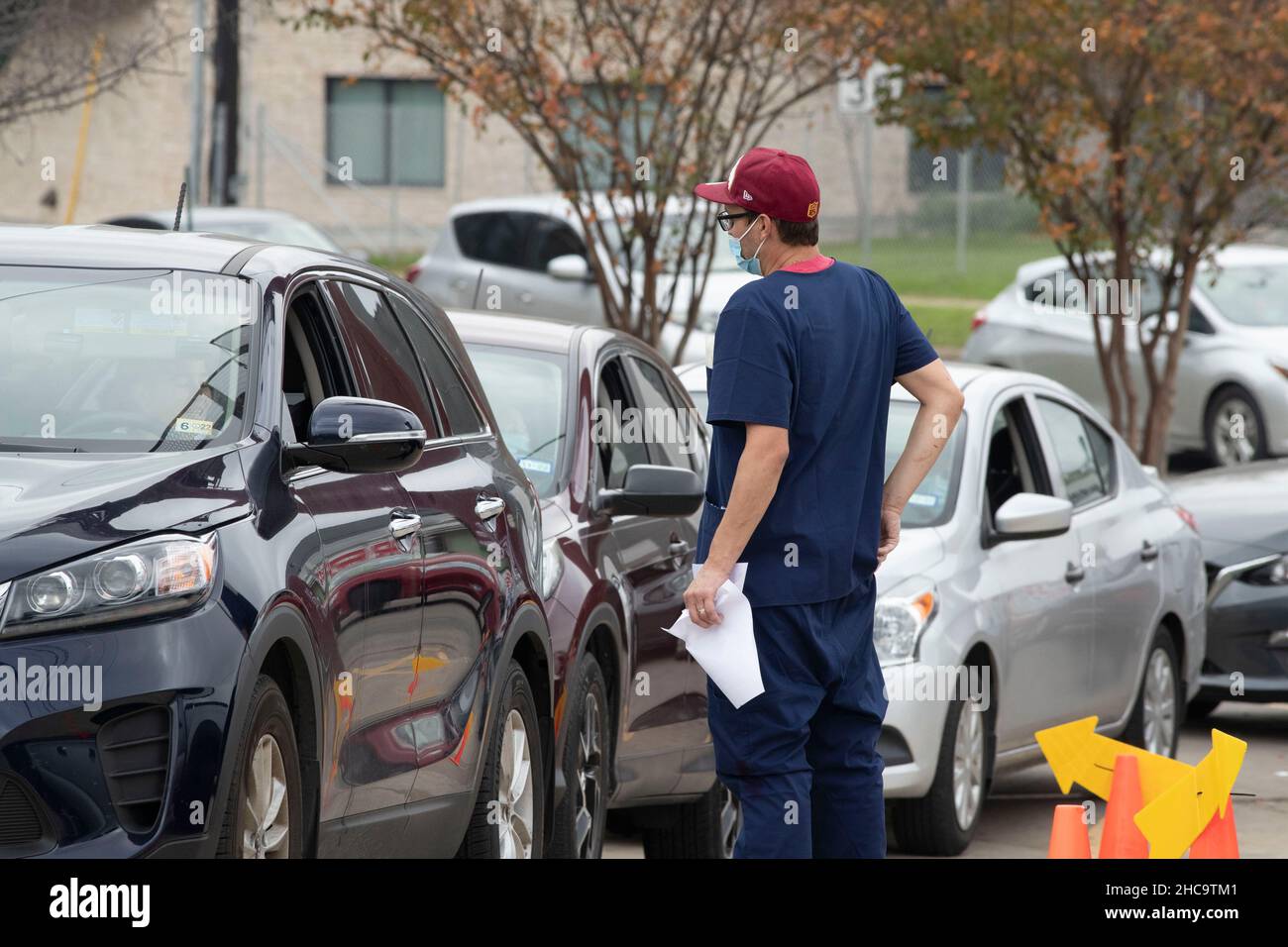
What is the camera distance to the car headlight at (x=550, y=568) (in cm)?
657

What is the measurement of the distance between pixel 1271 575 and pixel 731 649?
19.9ft

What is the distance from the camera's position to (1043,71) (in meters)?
14.0

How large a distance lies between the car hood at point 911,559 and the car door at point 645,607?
75 cm

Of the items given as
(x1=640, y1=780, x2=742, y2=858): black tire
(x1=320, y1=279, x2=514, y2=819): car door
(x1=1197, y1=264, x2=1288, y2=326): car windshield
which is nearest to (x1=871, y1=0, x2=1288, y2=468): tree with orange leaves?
(x1=1197, y1=264, x2=1288, y2=326): car windshield

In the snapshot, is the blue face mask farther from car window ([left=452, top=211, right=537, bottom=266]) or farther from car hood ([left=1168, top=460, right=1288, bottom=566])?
car window ([left=452, top=211, right=537, bottom=266])

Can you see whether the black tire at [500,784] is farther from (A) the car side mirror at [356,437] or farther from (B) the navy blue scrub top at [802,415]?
(A) the car side mirror at [356,437]

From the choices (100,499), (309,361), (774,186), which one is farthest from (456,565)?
(100,499)

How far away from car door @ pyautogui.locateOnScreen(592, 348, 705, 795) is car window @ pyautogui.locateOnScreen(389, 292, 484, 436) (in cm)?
97

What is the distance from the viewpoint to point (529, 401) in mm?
7637

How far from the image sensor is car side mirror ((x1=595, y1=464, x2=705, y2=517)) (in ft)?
23.4

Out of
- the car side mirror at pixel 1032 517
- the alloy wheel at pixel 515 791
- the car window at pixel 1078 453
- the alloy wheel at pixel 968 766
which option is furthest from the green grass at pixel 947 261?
the alloy wheel at pixel 515 791

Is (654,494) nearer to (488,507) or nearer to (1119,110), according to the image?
(488,507)

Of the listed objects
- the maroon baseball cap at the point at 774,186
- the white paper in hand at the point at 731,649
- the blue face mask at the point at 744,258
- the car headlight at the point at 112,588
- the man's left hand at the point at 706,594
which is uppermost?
the maroon baseball cap at the point at 774,186

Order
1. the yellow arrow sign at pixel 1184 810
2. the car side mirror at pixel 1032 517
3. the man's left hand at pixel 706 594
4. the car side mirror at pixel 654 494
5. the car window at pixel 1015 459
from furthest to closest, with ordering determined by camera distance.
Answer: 1. the car window at pixel 1015 459
2. the car side mirror at pixel 1032 517
3. the car side mirror at pixel 654 494
4. the yellow arrow sign at pixel 1184 810
5. the man's left hand at pixel 706 594
